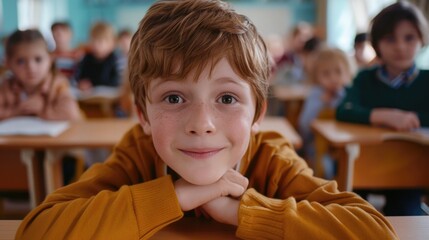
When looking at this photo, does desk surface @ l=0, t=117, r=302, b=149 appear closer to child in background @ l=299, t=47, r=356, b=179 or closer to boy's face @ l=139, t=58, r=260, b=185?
child in background @ l=299, t=47, r=356, b=179

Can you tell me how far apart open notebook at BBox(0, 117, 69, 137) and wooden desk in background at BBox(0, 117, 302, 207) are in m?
0.03

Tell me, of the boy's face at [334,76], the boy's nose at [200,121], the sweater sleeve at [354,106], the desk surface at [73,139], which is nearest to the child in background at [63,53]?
the boy's face at [334,76]

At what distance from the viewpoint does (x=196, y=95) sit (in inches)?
32.6

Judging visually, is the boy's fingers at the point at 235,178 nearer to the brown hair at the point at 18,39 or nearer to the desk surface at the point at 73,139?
the desk surface at the point at 73,139

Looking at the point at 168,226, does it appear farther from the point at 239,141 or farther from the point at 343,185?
the point at 343,185

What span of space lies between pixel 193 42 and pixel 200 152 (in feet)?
0.68

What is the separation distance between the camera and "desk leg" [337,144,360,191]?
6.63 feet

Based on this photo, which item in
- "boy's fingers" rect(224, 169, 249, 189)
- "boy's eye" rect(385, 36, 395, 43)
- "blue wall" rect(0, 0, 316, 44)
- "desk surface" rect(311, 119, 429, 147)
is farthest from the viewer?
"blue wall" rect(0, 0, 316, 44)

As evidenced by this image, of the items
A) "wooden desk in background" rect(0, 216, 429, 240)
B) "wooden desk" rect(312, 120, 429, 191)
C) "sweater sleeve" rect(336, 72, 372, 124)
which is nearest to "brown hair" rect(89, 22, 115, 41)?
"sweater sleeve" rect(336, 72, 372, 124)

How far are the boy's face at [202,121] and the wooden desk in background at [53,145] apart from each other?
45.9 inches

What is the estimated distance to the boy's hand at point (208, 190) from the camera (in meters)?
0.88

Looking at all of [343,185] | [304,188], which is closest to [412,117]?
[343,185]

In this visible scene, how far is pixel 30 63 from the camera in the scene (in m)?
2.51

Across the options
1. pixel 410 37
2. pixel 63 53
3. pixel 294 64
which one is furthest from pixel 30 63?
pixel 294 64
